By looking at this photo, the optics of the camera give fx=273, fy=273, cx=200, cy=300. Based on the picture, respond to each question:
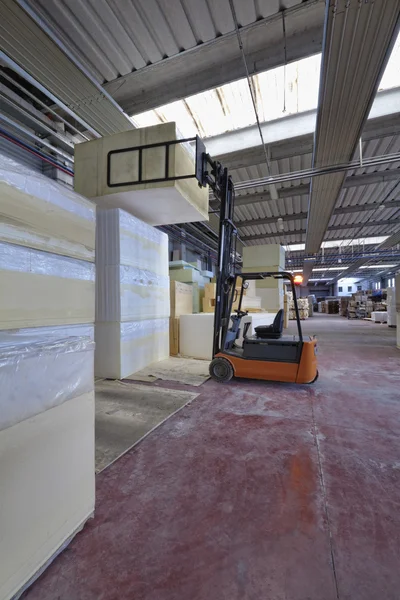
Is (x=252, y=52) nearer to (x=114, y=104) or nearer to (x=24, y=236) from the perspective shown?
(x=114, y=104)

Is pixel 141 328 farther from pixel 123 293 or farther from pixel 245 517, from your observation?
pixel 245 517

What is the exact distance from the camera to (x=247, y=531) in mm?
1398

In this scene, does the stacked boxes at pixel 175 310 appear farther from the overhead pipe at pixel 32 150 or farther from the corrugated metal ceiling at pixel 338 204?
the corrugated metal ceiling at pixel 338 204

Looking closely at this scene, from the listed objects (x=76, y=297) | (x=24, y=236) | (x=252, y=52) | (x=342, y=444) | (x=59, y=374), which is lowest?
(x=342, y=444)

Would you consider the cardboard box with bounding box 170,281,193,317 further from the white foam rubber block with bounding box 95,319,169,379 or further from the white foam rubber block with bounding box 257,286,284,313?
the white foam rubber block with bounding box 257,286,284,313

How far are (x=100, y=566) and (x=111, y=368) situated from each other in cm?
310

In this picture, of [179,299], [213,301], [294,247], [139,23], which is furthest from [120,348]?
[294,247]

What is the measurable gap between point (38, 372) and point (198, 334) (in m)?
4.59

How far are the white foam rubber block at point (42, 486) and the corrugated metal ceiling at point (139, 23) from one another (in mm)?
3600

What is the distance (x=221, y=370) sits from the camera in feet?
13.5

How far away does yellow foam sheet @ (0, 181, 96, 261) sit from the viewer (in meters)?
1.15

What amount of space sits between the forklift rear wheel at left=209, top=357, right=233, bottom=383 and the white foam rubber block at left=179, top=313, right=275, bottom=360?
4.31 ft

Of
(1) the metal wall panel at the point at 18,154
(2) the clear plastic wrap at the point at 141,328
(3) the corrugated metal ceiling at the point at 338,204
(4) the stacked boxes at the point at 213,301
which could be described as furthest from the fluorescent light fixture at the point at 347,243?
(1) the metal wall panel at the point at 18,154

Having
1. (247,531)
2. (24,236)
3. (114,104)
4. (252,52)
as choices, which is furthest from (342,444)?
(114,104)
